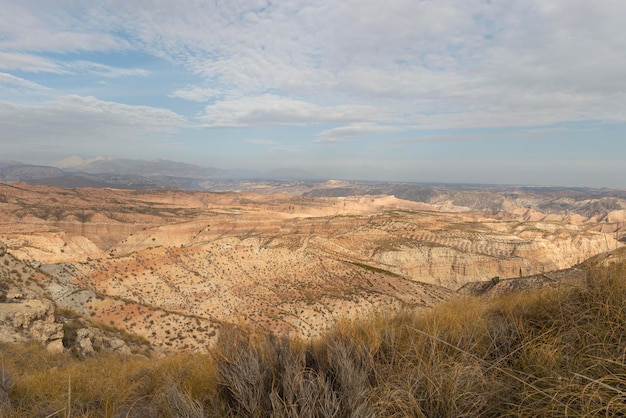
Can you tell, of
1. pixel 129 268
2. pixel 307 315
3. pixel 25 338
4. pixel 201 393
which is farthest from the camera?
pixel 129 268

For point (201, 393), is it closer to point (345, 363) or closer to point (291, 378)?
point (291, 378)

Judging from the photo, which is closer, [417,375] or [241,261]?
[417,375]

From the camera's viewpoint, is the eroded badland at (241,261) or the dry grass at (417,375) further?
the eroded badland at (241,261)

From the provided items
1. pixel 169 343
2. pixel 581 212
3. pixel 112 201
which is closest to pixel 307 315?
pixel 169 343

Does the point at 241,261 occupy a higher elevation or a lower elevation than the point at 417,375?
lower

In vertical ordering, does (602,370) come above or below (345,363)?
above
